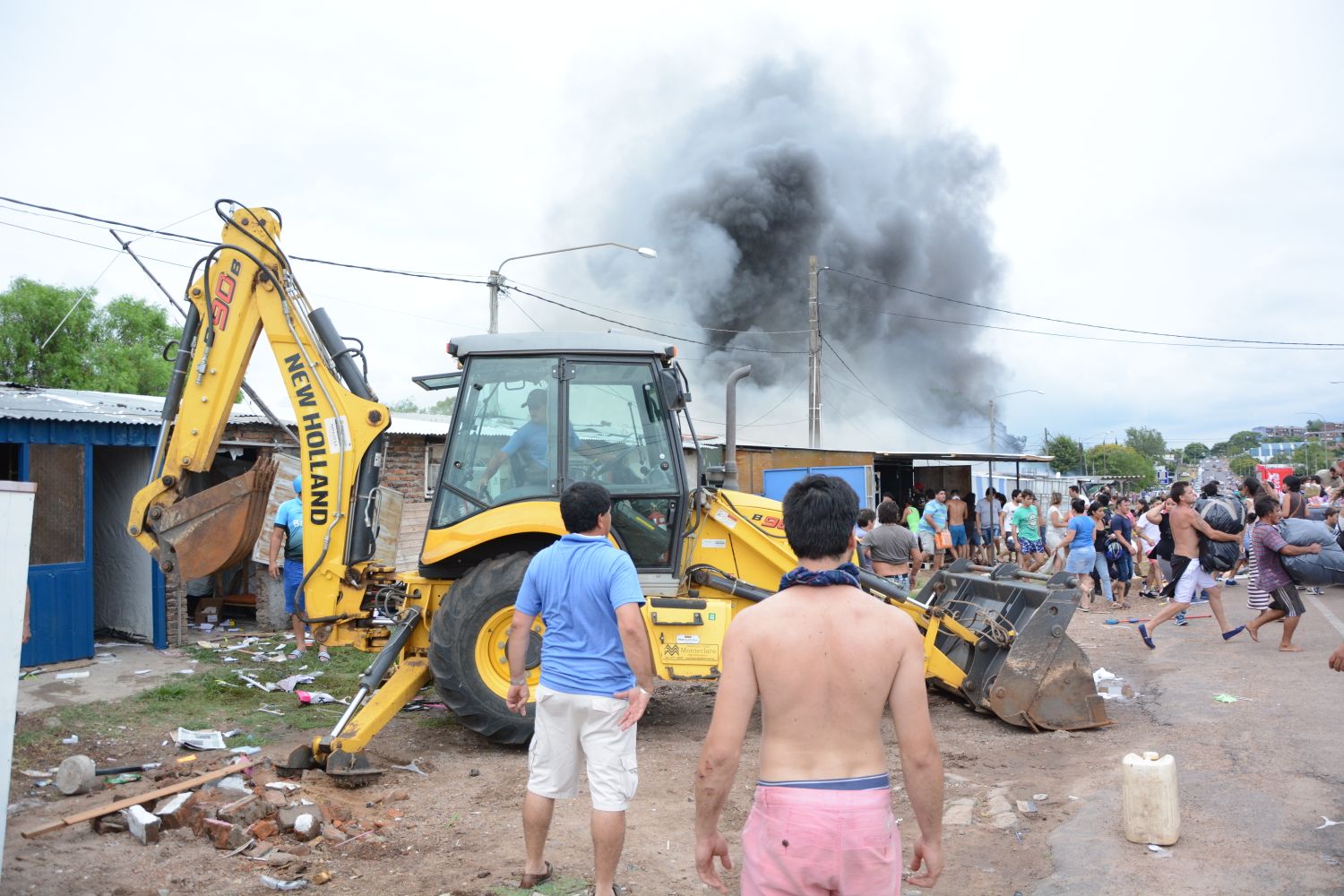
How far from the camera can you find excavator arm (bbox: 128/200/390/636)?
6.25 m

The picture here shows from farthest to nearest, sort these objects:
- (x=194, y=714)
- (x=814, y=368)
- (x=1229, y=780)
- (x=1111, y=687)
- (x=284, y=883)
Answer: (x=814, y=368)
(x=1111, y=687)
(x=194, y=714)
(x=1229, y=780)
(x=284, y=883)

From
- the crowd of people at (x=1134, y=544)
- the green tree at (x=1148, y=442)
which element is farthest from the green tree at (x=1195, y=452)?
the crowd of people at (x=1134, y=544)

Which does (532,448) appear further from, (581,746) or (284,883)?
(284,883)

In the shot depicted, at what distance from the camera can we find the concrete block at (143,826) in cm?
453

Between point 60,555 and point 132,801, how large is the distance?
17.0 feet

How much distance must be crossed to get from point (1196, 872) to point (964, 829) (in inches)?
41.6

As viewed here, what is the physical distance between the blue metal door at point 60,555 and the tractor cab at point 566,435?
4709 mm

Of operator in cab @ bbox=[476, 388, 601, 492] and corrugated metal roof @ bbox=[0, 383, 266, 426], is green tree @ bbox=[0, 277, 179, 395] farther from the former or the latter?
operator in cab @ bbox=[476, 388, 601, 492]

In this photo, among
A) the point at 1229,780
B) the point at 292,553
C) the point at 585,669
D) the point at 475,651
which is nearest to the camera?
the point at 585,669

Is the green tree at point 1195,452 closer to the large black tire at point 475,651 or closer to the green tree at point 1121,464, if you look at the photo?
the green tree at point 1121,464

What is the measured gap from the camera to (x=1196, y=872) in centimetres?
407

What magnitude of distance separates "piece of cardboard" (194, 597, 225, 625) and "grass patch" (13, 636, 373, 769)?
301cm

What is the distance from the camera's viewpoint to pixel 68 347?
98.4 ft

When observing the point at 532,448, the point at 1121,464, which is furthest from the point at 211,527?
the point at 1121,464
